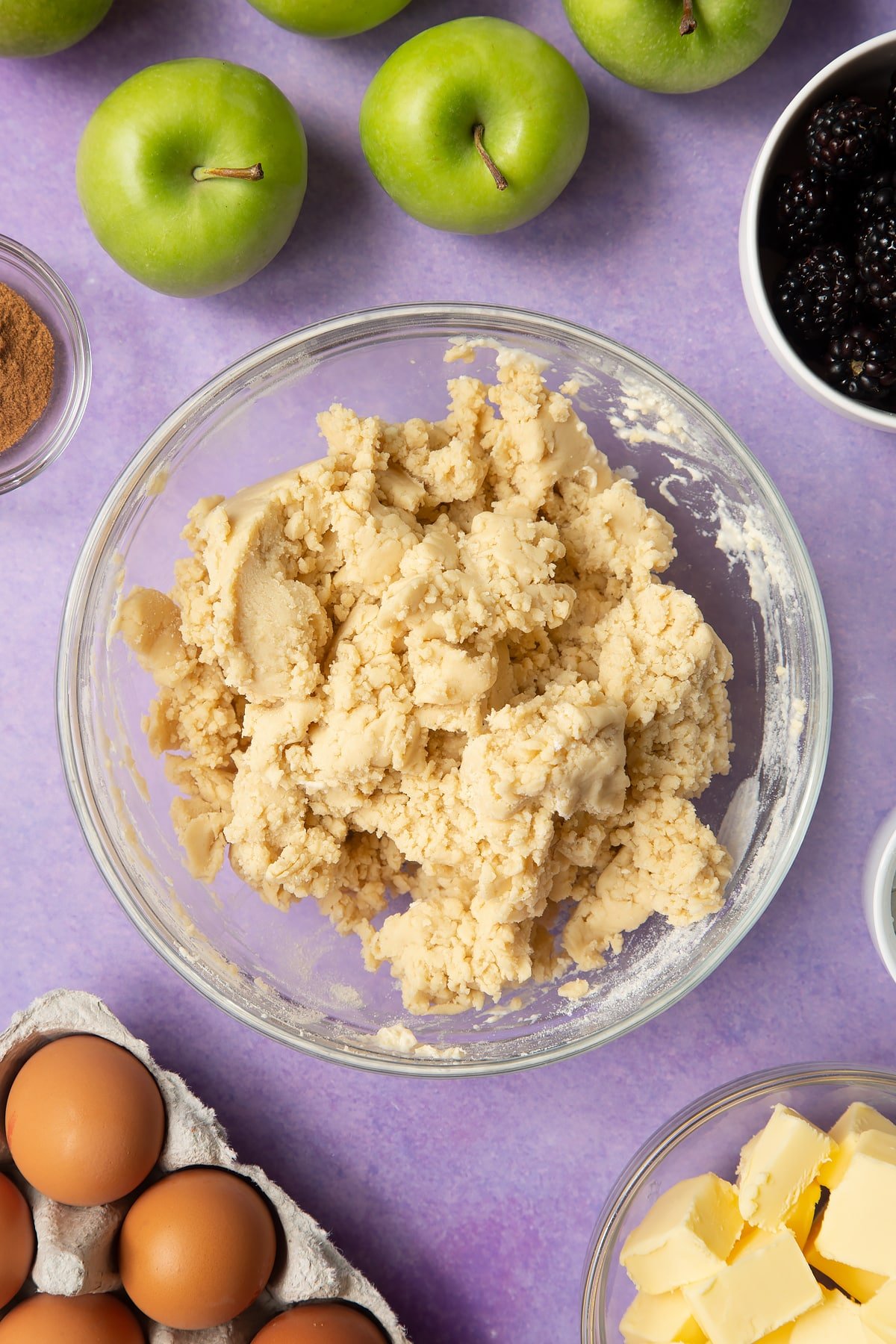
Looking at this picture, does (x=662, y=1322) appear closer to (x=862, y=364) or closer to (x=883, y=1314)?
(x=883, y=1314)

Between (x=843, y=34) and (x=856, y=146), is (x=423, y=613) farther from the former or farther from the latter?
(x=843, y=34)

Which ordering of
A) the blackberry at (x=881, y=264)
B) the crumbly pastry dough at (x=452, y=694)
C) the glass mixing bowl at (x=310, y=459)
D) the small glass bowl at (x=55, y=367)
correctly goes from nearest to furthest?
1. the crumbly pastry dough at (x=452, y=694)
2. the blackberry at (x=881, y=264)
3. the glass mixing bowl at (x=310, y=459)
4. the small glass bowl at (x=55, y=367)

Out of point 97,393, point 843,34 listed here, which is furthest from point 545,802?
point 843,34

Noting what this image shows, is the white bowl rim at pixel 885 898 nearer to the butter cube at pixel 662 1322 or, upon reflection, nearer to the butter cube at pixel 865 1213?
the butter cube at pixel 865 1213

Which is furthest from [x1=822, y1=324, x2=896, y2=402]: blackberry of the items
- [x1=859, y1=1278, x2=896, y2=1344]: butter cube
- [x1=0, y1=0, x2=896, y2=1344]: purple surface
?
[x1=859, y1=1278, x2=896, y2=1344]: butter cube

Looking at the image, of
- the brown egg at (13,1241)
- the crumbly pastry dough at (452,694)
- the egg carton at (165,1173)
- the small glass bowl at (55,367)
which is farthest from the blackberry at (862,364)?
the brown egg at (13,1241)

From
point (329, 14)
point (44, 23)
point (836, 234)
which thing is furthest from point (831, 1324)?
point (44, 23)
